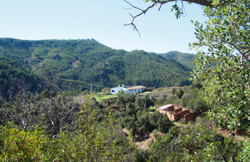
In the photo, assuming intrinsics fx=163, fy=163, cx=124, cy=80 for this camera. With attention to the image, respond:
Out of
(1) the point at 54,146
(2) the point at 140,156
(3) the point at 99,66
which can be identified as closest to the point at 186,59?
(3) the point at 99,66

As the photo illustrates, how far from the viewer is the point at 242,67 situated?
2.19 meters

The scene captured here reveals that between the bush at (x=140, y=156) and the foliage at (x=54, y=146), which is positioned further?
the bush at (x=140, y=156)

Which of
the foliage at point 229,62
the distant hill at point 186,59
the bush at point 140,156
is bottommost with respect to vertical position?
the bush at point 140,156

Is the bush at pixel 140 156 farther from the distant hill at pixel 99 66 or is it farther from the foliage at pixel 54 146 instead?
the distant hill at pixel 99 66

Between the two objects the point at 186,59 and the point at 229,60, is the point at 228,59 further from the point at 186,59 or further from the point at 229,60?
the point at 186,59

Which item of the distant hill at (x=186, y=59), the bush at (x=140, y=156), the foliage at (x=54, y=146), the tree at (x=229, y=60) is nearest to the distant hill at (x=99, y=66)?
the distant hill at (x=186, y=59)

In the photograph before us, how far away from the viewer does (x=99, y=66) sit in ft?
265

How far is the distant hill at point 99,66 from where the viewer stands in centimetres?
6494

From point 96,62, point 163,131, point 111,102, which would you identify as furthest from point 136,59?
point 163,131

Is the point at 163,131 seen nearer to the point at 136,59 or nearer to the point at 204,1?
the point at 204,1

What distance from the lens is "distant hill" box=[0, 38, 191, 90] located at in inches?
2557

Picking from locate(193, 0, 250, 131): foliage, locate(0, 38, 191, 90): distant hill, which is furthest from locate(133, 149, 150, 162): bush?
locate(0, 38, 191, 90): distant hill

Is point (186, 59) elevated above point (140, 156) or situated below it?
above

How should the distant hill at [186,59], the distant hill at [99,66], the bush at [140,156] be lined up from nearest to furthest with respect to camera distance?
the bush at [140,156] < the distant hill at [99,66] < the distant hill at [186,59]
